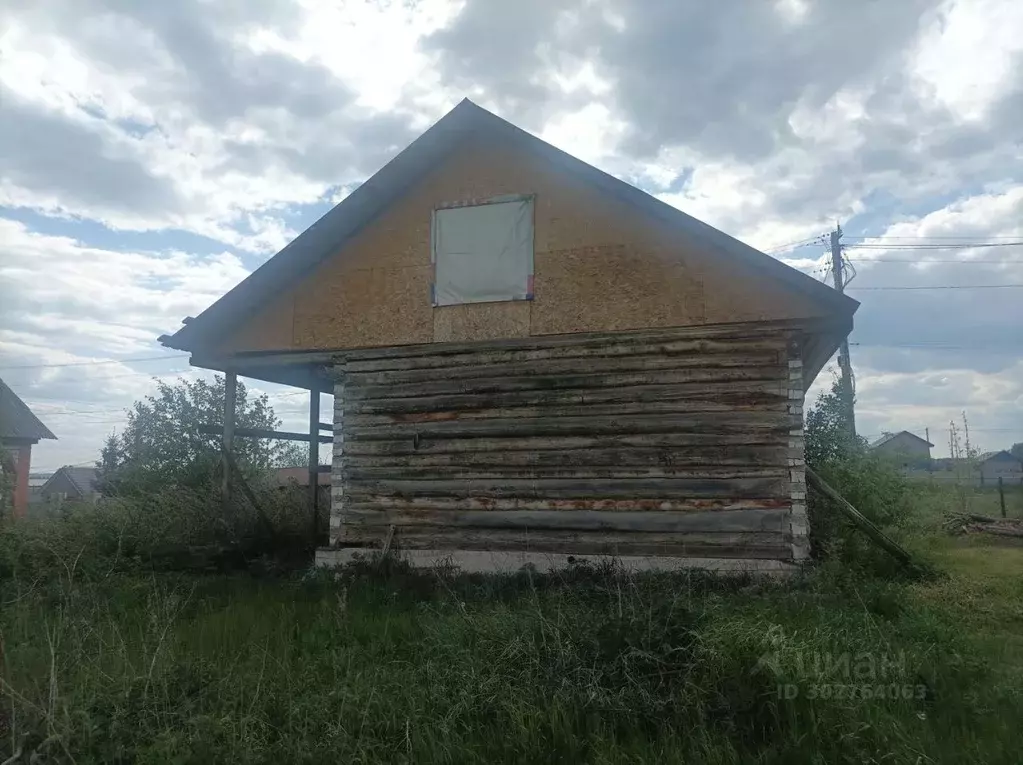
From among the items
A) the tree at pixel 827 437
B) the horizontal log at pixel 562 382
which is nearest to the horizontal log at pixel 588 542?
the horizontal log at pixel 562 382

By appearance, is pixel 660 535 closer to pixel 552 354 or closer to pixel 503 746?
pixel 552 354

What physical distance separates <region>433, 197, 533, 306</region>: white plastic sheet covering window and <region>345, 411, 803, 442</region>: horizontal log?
1650 millimetres

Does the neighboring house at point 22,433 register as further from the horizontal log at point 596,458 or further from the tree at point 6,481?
the horizontal log at point 596,458

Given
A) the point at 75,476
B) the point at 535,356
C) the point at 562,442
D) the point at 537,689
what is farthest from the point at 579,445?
the point at 75,476

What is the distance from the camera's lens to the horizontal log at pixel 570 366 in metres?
8.68

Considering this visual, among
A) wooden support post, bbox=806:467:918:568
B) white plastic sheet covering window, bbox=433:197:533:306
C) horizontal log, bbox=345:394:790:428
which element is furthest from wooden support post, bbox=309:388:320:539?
wooden support post, bbox=806:467:918:568

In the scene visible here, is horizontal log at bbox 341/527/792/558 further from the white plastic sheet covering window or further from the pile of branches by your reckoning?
the pile of branches

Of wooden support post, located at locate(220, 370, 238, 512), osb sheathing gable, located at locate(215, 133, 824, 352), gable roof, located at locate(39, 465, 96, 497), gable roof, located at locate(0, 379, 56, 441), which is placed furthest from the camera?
gable roof, located at locate(39, 465, 96, 497)

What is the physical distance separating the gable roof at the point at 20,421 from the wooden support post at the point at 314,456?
15062mm

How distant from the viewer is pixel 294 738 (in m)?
4.08

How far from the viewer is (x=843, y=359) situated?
23.6 metres

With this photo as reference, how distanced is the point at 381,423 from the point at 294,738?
6.16 m

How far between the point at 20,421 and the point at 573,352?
24.6 meters

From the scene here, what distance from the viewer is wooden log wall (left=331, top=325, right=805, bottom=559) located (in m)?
8.51
